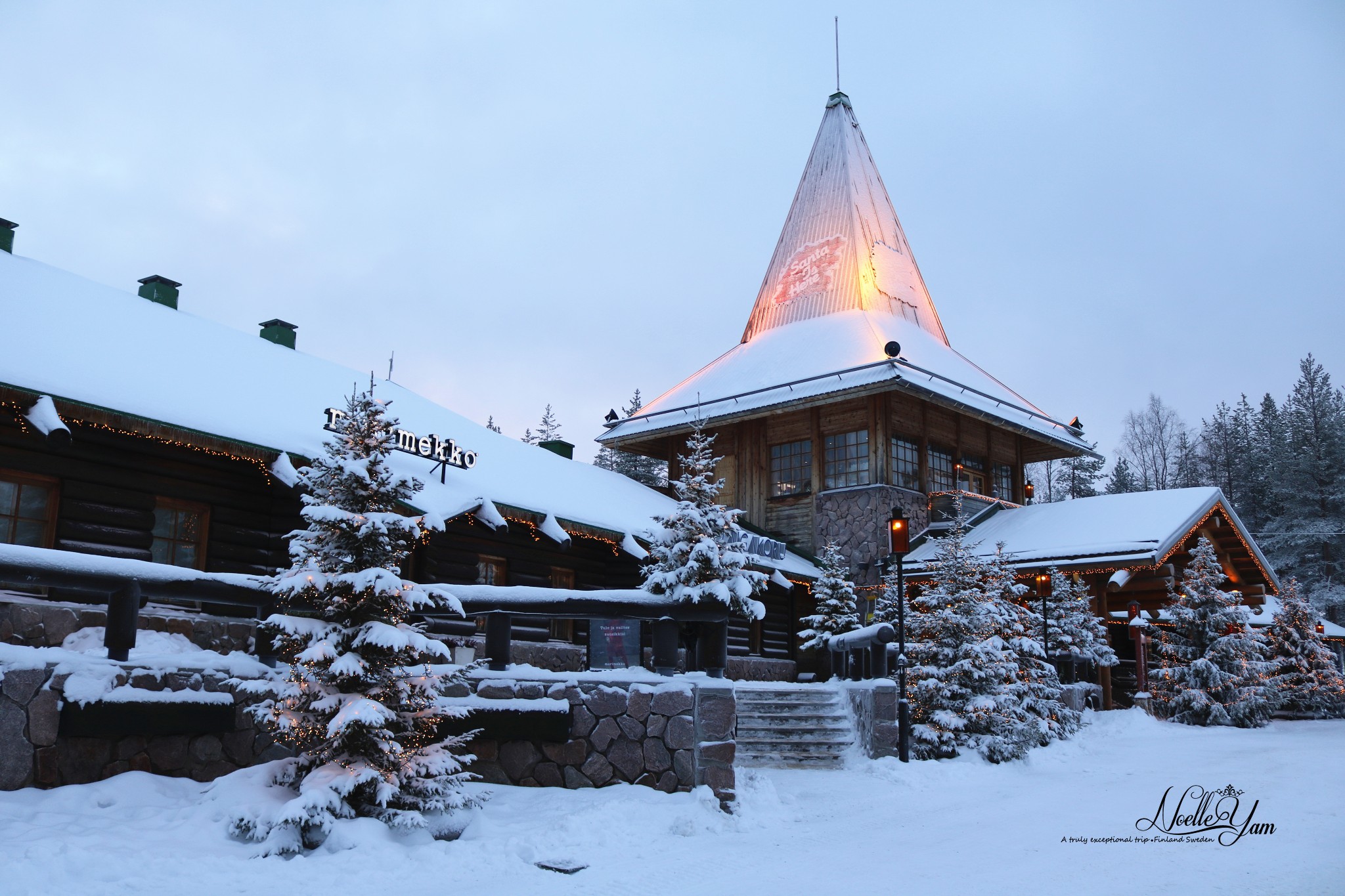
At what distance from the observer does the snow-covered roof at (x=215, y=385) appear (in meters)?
12.0

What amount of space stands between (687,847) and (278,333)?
1490 cm

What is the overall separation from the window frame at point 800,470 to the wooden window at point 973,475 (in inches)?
162

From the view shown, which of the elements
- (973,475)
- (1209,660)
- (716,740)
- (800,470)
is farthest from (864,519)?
(716,740)

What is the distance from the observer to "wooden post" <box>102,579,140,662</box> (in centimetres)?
783

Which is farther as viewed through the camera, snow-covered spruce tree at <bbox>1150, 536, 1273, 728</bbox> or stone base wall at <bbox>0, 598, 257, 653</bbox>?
snow-covered spruce tree at <bbox>1150, 536, 1273, 728</bbox>

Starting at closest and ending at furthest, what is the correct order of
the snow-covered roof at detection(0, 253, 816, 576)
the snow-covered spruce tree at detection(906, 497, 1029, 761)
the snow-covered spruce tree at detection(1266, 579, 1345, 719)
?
1. the snow-covered roof at detection(0, 253, 816, 576)
2. the snow-covered spruce tree at detection(906, 497, 1029, 761)
3. the snow-covered spruce tree at detection(1266, 579, 1345, 719)

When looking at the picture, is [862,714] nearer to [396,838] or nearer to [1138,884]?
[1138,884]

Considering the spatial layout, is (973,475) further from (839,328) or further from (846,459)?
(839,328)

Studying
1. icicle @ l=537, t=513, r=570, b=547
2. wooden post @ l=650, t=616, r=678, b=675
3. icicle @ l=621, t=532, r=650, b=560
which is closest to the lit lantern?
icicle @ l=621, t=532, r=650, b=560

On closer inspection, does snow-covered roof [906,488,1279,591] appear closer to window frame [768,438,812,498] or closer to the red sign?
window frame [768,438,812,498]

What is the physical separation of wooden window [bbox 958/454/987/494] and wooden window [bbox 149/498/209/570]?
755 inches

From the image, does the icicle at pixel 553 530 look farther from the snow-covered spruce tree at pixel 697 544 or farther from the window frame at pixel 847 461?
the window frame at pixel 847 461

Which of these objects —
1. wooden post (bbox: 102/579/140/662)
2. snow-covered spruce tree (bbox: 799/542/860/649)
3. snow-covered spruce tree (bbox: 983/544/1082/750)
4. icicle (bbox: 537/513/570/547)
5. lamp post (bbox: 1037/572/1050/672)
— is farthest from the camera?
snow-covered spruce tree (bbox: 799/542/860/649)

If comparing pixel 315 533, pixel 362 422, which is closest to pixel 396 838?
pixel 315 533
